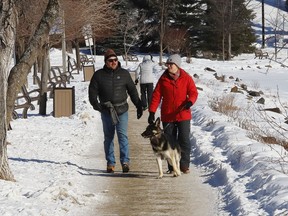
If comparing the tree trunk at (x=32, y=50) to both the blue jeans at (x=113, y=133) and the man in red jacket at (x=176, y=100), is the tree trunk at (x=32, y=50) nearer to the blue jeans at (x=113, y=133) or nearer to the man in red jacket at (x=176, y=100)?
the blue jeans at (x=113, y=133)

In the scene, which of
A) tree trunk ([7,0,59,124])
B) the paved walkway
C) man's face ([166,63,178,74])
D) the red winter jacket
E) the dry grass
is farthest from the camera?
the dry grass

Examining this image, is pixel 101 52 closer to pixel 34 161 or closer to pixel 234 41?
pixel 234 41

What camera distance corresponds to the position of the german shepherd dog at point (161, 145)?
31.4 ft

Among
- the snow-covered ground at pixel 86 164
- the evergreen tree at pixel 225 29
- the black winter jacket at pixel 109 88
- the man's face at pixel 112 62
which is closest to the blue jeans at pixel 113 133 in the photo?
the black winter jacket at pixel 109 88

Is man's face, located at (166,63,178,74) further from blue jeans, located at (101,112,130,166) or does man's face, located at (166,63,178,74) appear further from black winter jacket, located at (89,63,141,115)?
blue jeans, located at (101,112,130,166)

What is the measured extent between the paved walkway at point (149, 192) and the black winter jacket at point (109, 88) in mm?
1085

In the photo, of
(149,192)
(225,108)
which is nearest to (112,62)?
(149,192)

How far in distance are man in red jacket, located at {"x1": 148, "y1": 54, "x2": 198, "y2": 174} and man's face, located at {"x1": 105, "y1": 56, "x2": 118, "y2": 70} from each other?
2.49 feet

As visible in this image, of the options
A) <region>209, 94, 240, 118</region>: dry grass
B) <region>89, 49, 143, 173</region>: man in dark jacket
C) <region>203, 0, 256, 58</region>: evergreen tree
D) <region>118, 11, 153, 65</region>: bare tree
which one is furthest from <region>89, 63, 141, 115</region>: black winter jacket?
<region>203, 0, 256, 58</region>: evergreen tree

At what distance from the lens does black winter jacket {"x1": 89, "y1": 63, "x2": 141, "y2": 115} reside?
10.1 meters

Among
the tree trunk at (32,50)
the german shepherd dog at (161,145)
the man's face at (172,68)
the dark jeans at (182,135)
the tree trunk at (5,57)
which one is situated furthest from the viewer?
the tree trunk at (32,50)

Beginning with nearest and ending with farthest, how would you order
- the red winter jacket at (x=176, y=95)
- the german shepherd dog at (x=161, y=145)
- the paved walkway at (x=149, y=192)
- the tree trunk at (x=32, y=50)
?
the paved walkway at (x=149, y=192) → the german shepherd dog at (x=161, y=145) → the red winter jacket at (x=176, y=95) → the tree trunk at (x=32, y=50)

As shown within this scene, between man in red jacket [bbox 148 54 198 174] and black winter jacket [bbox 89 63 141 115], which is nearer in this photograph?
man in red jacket [bbox 148 54 198 174]

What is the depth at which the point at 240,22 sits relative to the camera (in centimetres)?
6209
